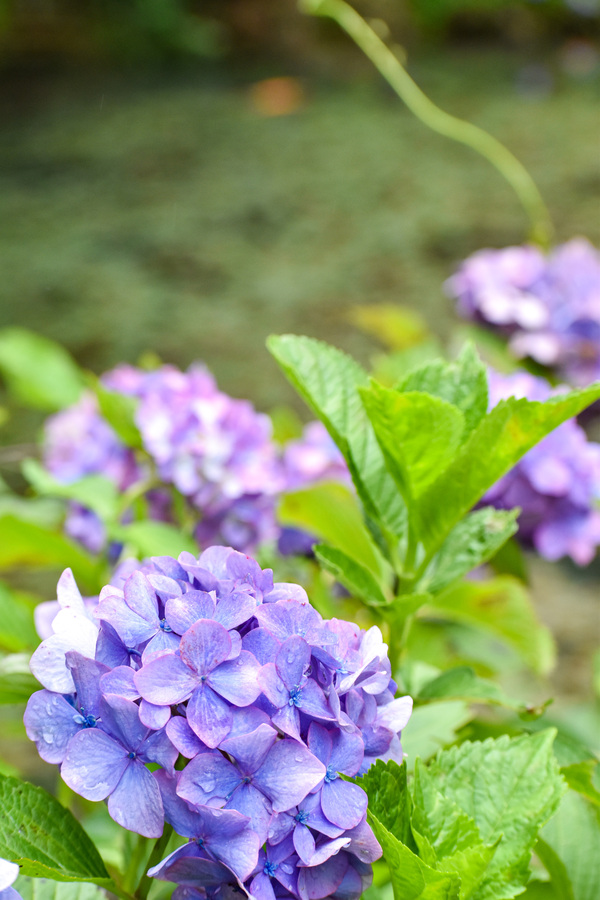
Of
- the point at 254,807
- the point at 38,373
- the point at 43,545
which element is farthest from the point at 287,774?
the point at 38,373

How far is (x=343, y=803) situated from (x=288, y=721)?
0.12 feet

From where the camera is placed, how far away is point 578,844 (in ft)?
1.66

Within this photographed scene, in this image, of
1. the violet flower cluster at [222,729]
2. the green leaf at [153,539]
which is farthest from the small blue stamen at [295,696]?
the green leaf at [153,539]

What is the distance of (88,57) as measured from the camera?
490cm

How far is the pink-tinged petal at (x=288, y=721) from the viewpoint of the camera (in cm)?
32

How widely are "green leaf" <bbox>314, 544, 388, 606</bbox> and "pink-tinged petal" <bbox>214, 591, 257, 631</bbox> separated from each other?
13 centimetres

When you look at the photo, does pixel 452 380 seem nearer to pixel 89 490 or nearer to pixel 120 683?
→ pixel 120 683

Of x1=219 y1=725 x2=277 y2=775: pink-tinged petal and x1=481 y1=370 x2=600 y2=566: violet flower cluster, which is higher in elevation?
x1=219 y1=725 x2=277 y2=775: pink-tinged petal

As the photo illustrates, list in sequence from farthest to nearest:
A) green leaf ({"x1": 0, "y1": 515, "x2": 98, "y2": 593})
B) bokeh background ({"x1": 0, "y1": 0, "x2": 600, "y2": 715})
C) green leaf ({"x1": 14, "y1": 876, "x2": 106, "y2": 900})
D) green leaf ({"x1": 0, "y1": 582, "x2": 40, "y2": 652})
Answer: bokeh background ({"x1": 0, "y1": 0, "x2": 600, "y2": 715}), green leaf ({"x1": 0, "y1": 515, "x2": 98, "y2": 593}), green leaf ({"x1": 0, "y1": 582, "x2": 40, "y2": 652}), green leaf ({"x1": 14, "y1": 876, "x2": 106, "y2": 900})

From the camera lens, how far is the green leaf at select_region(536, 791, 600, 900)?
0.50 metres

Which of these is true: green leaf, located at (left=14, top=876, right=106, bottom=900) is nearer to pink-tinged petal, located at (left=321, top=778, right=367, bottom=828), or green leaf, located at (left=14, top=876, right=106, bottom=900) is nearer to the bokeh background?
pink-tinged petal, located at (left=321, top=778, right=367, bottom=828)

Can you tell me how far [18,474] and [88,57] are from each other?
12.4 ft

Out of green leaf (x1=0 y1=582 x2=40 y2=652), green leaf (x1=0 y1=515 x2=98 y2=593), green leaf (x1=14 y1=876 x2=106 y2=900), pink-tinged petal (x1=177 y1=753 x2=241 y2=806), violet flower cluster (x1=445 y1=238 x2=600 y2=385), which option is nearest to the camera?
pink-tinged petal (x1=177 y1=753 x2=241 y2=806)

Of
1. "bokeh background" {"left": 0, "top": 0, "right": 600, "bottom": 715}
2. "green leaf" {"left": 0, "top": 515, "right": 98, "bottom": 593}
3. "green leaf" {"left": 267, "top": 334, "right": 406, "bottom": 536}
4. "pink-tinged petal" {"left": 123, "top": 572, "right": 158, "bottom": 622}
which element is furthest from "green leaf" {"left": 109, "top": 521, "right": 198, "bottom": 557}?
"bokeh background" {"left": 0, "top": 0, "right": 600, "bottom": 715}
